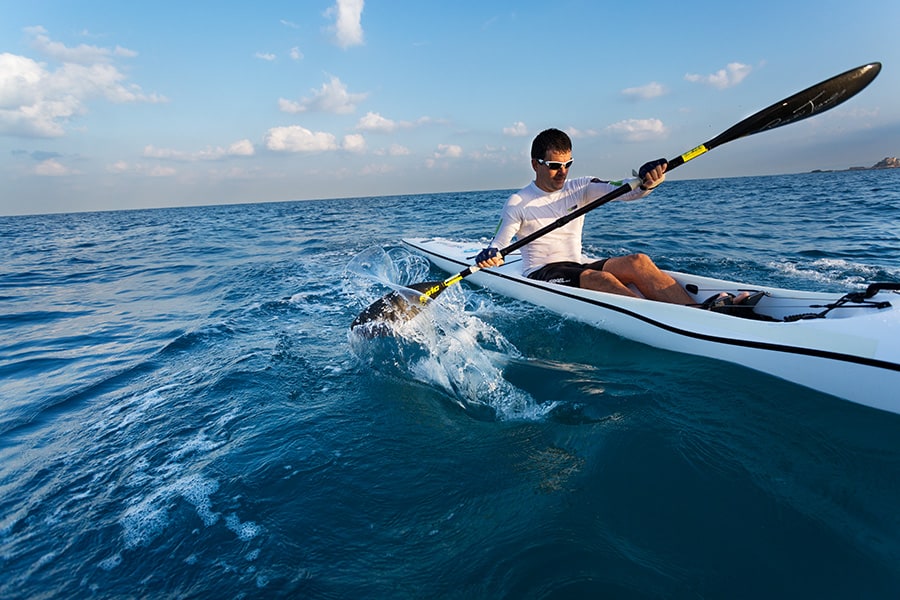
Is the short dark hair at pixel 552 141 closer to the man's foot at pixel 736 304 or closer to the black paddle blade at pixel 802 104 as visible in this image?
the black paddle blade at pixel 802 104

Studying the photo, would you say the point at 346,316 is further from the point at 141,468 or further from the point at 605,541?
the point at 605,541

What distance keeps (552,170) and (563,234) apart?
2.72 ft

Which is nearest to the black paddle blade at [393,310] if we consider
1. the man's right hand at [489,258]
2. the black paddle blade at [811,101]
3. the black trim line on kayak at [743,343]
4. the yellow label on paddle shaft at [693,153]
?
the man's right hand at [489,258]

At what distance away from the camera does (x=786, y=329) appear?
3312 millimetres

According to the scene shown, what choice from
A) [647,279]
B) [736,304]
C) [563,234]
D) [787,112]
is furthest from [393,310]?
[787,112]

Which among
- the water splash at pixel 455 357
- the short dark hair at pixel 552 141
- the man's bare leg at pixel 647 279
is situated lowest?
the water splash at pixel 455 357

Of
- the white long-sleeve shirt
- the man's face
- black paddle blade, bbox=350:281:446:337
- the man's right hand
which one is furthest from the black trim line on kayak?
black paddle blade, bbox=350:281:446:337

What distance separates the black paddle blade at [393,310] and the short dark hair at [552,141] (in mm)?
1712

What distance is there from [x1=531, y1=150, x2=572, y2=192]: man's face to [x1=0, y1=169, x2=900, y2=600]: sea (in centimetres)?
149

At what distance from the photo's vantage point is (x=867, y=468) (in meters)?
2.37

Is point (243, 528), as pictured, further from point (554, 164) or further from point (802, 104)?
point (802, 104)

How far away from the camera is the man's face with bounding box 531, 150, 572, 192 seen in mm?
4480

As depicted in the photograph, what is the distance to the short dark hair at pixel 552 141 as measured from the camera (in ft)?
14.5

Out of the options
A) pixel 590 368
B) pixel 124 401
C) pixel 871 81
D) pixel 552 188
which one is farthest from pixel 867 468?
pixel 124 401
